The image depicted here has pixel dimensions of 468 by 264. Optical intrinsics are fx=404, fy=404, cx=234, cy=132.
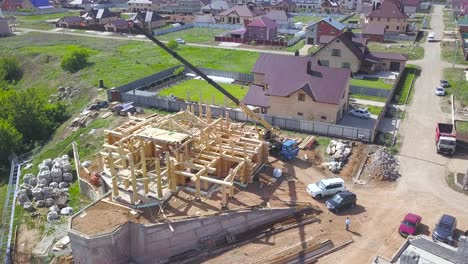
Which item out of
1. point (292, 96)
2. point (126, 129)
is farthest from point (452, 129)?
point (126, 129)

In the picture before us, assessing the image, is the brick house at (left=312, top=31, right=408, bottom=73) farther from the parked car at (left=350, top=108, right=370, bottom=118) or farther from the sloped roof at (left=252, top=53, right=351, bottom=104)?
the parked car at (left=350, top=108, right=370, bottom=118)

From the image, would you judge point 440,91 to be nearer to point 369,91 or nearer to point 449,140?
point 369,91

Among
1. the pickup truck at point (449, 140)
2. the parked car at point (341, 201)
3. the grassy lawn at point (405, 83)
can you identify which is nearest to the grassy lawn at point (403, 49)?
the grassy lawn at point (405, 83)

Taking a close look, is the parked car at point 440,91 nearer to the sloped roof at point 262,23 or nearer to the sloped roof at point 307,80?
the sloped roof at point 307,80

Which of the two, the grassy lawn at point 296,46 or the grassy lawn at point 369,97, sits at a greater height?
the grassy lawn at point 296,46

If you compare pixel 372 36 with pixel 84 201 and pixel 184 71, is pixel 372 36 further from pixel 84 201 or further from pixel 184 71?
pixel 84 201

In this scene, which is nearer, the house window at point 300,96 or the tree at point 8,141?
the tree at point 8,141
